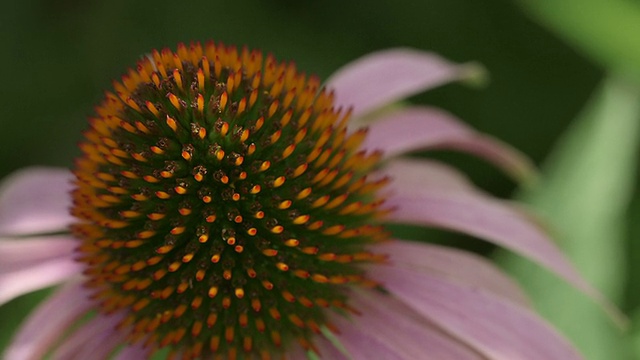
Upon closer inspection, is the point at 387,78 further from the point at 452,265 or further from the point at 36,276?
the point at 36,276

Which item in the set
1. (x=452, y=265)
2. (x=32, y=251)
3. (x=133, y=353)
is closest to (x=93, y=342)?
(x=133, y=353)

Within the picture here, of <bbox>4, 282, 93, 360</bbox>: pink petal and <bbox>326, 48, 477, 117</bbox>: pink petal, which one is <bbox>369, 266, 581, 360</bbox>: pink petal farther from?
<bbox>4, 282, 93, 360</bbox>: pink petal

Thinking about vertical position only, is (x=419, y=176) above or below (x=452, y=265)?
above

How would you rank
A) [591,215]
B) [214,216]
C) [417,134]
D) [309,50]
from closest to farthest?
[214,216] < [417,134] < [591,215] < [309,50]

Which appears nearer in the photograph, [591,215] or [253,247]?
[253,247]

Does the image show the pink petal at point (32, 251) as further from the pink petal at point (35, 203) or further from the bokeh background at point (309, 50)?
the bokeh background at point (309, 50)

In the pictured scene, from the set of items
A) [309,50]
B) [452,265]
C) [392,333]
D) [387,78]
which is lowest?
[392,333]

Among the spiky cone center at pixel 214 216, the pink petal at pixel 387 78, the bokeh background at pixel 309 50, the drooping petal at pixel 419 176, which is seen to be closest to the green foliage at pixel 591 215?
the drooping petal at pixel 419 176

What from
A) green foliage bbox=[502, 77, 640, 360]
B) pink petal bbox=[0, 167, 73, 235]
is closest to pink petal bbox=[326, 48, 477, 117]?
green foliage bbox=[502, 77, 640, 360]

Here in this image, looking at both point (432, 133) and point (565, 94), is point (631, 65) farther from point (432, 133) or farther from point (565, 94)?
point (565, 94)
